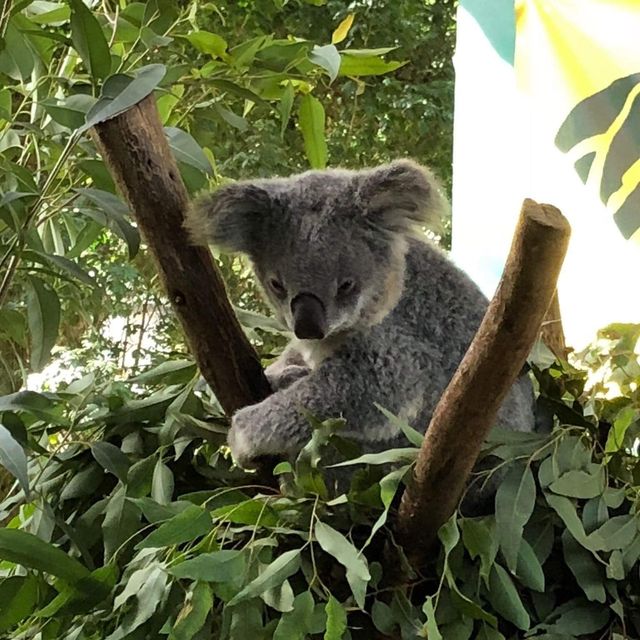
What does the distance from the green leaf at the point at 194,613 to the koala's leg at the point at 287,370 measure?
520mm

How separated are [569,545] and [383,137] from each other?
151 cm

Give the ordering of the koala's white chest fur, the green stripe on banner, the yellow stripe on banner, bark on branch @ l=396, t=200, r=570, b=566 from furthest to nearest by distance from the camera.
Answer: the green stripe on banner → the yellow stripe on banner → the koala's white chest fur → bark on branch @ l=396, t=200, r=570, b=566

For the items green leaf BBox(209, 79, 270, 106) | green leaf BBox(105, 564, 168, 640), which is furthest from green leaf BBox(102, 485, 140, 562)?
green leaf BBox(209, 79, 270, 106)

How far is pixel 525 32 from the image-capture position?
1.66 metres

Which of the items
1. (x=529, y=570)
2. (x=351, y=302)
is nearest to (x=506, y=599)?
(x=529, y=570)

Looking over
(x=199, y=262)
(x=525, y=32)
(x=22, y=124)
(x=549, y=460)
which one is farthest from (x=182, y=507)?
→ (x=525, y=32)

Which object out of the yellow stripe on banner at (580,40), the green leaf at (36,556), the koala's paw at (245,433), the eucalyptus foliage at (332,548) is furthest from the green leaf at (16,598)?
the yellow stripe on banner at (580,40)

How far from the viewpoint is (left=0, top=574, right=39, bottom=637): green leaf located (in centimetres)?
112

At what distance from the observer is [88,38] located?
3.43 feet

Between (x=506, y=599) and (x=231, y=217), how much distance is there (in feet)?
2.16

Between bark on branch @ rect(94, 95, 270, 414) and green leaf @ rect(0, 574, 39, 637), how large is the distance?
35cm

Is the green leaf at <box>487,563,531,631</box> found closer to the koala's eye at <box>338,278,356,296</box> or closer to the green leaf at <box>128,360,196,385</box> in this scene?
the koala's eye at <box>338,278,356,296</box>

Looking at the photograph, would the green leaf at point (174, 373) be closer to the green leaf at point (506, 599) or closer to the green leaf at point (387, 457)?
the green leaf at point (387, 457)

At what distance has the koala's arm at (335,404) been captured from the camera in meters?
1.26
